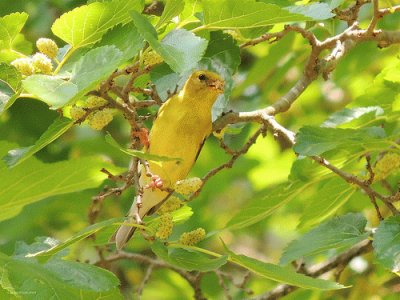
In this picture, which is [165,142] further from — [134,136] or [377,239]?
[377,239]

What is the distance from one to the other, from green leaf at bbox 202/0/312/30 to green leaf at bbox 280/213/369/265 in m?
0.70

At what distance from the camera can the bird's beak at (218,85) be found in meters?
2.83

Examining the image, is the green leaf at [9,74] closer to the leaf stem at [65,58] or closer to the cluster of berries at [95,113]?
the leaf stem at [65,58]

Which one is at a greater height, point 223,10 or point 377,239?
point 223,10

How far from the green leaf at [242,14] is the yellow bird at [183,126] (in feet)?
2.00

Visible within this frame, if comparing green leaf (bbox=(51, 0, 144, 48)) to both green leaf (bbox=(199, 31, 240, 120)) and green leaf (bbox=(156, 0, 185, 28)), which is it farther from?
green leaf (bbox=(199, 31, 240, 120))

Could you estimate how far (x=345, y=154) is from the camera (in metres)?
2.79

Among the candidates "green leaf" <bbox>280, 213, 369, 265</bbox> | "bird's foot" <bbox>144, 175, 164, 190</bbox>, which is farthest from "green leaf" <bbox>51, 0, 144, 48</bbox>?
"green leaf" <bbox>280, 213, 369, 265</bbox>

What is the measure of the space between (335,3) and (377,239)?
0.66m

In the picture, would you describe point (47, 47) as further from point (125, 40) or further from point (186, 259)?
point (186, 259)

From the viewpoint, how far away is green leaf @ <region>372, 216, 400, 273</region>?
2408 mm

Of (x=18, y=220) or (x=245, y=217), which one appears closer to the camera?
(x=245, y=217)

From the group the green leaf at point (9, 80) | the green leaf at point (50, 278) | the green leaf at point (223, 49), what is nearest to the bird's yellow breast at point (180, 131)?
the green leaf at point (223, 49)

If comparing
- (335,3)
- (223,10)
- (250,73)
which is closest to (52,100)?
(223,10)
